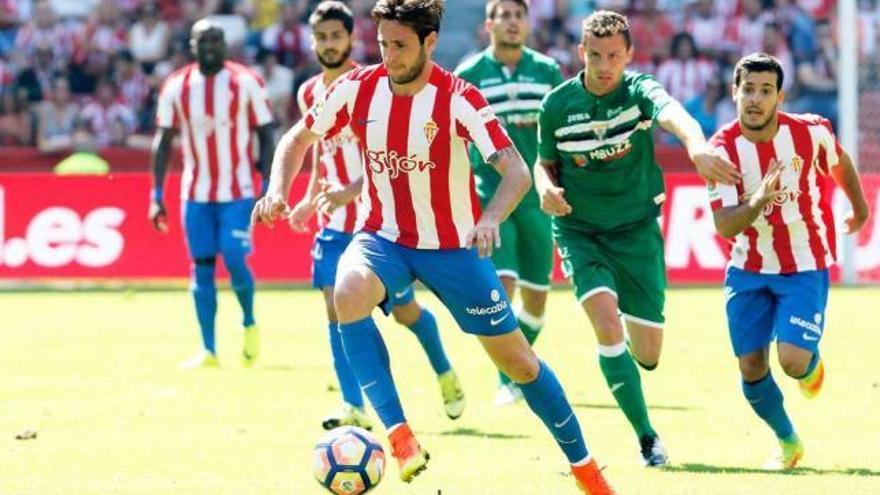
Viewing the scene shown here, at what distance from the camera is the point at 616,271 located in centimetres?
916

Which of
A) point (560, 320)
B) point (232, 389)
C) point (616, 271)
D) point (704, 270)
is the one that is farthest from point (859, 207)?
point (704, 270)

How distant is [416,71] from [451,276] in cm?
84

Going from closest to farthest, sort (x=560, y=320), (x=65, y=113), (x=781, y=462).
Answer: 1. (x=781, y=462)
2. (x=560, y=320)
3. (x=65, y=113)

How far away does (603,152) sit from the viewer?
900cm

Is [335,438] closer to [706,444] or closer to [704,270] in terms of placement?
[706,444]

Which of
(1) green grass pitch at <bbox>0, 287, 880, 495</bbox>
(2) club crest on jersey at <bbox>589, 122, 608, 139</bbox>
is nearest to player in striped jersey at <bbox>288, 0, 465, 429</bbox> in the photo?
(1) green grass pitch at <bbox>0, 287, 880, 495</bbox>

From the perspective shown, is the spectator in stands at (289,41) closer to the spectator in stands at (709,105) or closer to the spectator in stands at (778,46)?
the spectator in stands at (709,105)

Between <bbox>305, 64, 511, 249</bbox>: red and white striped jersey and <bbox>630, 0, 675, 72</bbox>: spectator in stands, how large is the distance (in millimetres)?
15333

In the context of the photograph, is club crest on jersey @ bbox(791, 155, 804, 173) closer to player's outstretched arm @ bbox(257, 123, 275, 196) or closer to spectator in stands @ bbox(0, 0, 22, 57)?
player's outstretched arm @ bbox(257, 123, 275, 196)

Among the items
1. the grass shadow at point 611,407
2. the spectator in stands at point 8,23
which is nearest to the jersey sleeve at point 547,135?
the grass shadow at point 611,407

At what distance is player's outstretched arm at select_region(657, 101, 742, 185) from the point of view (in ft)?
23.1

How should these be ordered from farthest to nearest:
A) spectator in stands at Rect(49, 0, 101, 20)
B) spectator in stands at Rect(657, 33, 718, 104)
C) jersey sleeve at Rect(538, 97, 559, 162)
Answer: spectator in stands at Rect(49, 0, 101, 20), spectator in stands at Rect(657, 33, 718, 104), jersey sleeve at Rect(538, 97, 559, 162)

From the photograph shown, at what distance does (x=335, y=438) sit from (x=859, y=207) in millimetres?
3004

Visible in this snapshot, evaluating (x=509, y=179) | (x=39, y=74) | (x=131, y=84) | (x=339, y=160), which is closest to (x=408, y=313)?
(x=339, y=160)
